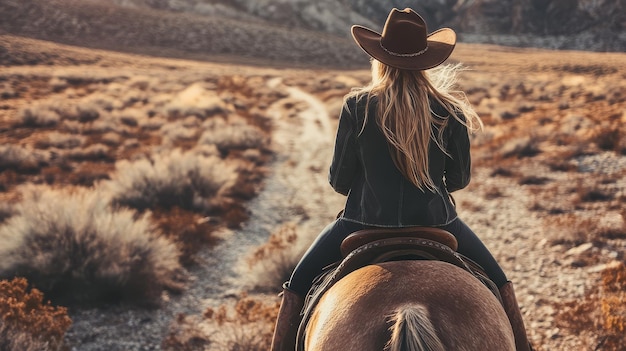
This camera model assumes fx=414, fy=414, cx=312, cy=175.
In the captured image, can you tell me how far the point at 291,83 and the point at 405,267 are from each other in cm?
3533

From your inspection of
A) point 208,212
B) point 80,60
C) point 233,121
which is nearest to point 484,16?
point 80,60

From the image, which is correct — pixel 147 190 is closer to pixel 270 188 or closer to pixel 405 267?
pixel 270 188

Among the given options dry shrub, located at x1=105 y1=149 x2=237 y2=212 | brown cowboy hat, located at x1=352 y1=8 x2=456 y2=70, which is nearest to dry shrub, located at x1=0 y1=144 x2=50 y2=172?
dry shrub, located at x1=105 y1=149 x2=237 y2=212

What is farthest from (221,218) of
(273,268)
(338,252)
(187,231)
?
(338,252)

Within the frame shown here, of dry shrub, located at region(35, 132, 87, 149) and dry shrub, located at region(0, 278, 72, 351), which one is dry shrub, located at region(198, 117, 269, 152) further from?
dry shrub, located at region(0, 278, 72, 351)

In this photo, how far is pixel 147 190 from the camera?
8.91 m

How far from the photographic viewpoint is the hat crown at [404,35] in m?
2.41

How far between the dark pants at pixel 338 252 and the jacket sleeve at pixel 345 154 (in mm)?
271

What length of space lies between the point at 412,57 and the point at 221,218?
698 cm

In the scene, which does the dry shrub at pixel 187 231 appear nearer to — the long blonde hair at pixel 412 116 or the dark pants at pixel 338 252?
the dark pants at pixel 338 252

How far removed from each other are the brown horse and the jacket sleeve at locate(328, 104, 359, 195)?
689 millimetres

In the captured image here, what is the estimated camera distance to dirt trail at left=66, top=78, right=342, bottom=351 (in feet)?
16.1

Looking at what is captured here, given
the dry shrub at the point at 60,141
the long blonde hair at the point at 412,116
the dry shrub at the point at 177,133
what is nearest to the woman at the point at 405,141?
the long blonde hair at the point at 412,116

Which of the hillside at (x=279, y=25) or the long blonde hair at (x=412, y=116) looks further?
the hillside at (x=279, y=25)
